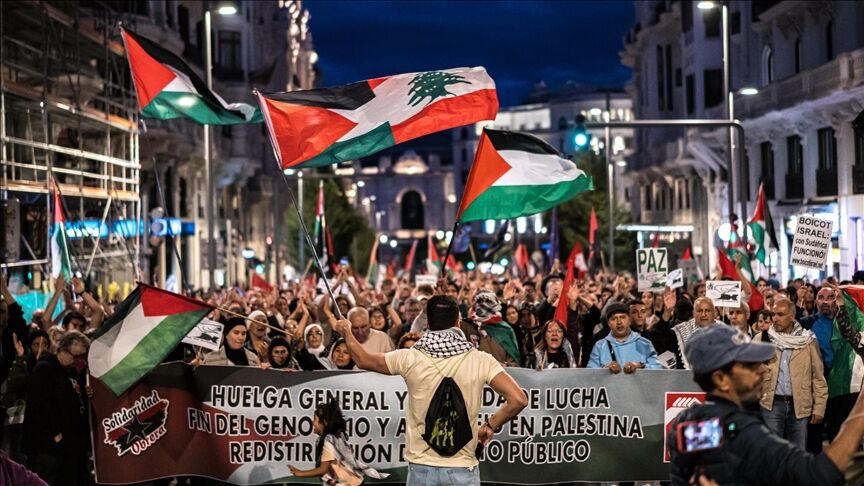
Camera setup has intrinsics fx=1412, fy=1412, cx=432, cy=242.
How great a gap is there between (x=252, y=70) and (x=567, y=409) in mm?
54301

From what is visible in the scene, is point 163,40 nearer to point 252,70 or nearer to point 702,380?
point 252,70

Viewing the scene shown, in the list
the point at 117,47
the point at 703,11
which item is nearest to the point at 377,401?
the point at 117,47

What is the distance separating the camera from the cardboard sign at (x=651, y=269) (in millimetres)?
17750

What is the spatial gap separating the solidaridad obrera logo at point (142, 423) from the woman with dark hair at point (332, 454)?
2008 mm

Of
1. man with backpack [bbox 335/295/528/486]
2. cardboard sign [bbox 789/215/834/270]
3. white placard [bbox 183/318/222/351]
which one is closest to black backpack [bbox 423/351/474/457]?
man with backpack [bbox 335/295/528/486]

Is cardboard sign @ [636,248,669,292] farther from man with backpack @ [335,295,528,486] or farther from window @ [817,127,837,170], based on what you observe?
window @ [817,127,837,170]

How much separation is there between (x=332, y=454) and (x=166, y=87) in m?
5.76

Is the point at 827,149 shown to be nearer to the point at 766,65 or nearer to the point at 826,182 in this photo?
the point at 826,182

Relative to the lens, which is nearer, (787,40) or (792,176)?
(792,176)

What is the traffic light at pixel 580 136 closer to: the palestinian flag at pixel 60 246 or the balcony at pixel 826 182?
the palestinian flag at pixel 60 246

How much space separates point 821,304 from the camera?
11.5 meters

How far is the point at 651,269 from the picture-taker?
60.0 feet

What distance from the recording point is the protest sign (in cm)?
1075

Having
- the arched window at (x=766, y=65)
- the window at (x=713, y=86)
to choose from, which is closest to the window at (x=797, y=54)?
the arched window at (x=766, y=65)
